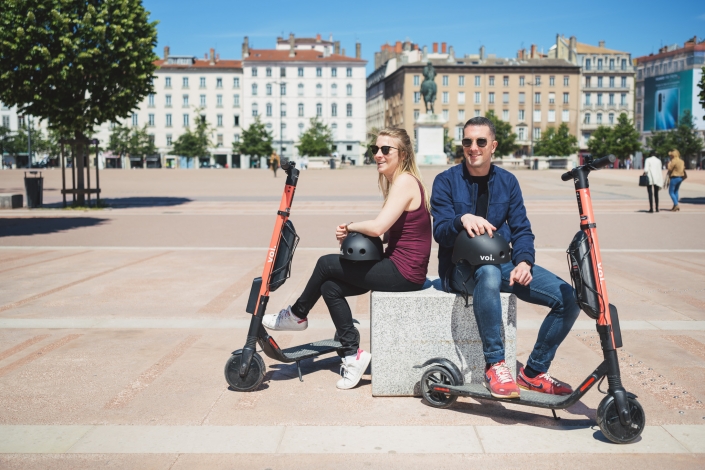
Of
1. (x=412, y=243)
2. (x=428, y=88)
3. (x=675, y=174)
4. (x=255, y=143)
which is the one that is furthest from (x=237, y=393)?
(x=255, y=143)

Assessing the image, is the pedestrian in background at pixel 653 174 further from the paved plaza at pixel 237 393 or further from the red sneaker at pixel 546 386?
the red sneaker at pixel 546 386

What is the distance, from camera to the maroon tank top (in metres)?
4.57

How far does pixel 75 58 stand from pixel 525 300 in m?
18.5

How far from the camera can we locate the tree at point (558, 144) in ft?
309

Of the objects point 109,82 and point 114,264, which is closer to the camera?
point 114,264

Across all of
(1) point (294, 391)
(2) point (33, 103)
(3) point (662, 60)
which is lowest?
(1) point (294, 391)

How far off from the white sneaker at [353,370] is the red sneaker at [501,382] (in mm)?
909

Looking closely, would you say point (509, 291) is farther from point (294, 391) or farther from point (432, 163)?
point (432, 163)

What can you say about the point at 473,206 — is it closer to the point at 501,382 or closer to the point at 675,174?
the point at 501,382

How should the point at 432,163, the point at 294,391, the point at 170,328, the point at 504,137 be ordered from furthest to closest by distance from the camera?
the point at 504,137 → the point at 432,163 → the point at 170,328 → the point at 294,391

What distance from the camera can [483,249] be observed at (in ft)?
13.5

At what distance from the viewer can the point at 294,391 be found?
470 cm

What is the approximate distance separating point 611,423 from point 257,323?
7.01 feet

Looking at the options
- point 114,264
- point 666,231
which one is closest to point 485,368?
point 114,264
